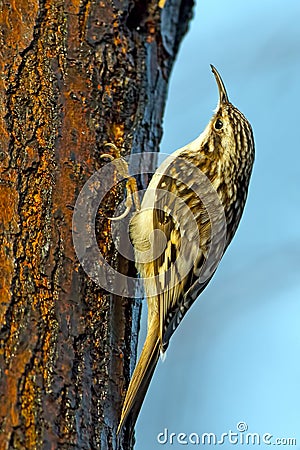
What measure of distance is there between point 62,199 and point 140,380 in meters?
0.42

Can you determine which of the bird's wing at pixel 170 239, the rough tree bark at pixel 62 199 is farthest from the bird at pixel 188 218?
the rough tree bark at pixel 62 199

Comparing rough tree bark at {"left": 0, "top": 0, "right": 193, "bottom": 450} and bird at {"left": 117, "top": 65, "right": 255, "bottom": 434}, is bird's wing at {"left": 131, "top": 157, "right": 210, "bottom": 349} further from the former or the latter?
rough tree bark at {"left": 0, "top": 0, "right": 193, "bottom": 450}

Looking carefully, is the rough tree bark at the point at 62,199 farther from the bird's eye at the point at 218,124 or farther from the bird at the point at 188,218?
the bird's eye at the point at 218,124

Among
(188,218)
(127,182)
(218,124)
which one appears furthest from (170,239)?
(218,124)

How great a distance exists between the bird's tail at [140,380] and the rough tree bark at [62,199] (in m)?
0.03

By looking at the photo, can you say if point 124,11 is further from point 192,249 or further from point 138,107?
point 192,249

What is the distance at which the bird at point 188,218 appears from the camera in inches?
68.2

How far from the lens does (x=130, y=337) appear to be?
5.01 feet

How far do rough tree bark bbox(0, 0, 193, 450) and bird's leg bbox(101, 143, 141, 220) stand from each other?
0.03m

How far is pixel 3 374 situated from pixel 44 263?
0.24 m

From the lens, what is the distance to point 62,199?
4.68 ft

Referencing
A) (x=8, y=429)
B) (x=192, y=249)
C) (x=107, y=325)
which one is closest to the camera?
(x=8, y=429)

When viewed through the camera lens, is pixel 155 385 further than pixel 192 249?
Yes

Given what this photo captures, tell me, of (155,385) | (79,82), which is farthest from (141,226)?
(155,385)
